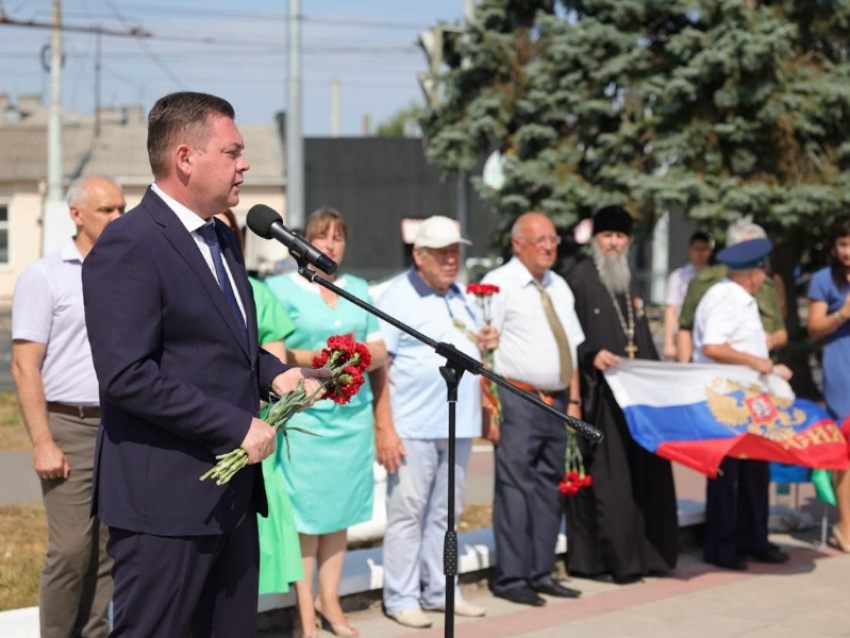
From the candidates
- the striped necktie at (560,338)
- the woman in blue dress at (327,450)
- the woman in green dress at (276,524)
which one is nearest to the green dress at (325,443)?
the woman in blue dress at (327,450)

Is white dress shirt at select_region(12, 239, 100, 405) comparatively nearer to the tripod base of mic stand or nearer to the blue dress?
the tripod base of mic stand

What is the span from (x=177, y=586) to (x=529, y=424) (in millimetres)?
3756

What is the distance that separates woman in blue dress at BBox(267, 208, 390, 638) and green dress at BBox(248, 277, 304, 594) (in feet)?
0.65

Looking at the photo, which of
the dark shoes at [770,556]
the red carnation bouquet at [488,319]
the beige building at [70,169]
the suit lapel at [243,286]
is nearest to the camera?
the suit lapel at [243,286]

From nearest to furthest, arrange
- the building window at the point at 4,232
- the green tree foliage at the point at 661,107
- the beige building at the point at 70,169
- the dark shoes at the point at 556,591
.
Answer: the dark shoes at the point at 556,591 → the green tree foliage at the point at 661,107 → the beige building at the point at 70,169 → the building window at the point at 4,232

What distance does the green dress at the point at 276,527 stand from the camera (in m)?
5.77

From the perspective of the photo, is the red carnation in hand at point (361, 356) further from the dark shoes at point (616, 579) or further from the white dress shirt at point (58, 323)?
the dark shoes at point (616, 579)

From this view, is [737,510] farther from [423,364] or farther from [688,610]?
[423,364]

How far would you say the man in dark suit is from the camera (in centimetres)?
357

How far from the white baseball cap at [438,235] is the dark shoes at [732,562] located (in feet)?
9.74

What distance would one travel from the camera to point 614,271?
25.9 ft

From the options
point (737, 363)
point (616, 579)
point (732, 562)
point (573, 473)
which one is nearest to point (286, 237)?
point (573, 473)

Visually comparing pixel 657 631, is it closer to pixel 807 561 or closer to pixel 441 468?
pixel 441 468

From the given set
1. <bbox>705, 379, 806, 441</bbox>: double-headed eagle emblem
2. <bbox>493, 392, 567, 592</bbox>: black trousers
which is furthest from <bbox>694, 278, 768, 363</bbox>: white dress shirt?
<bbox>493, 392, 567, 592</bbox>: black trousers
